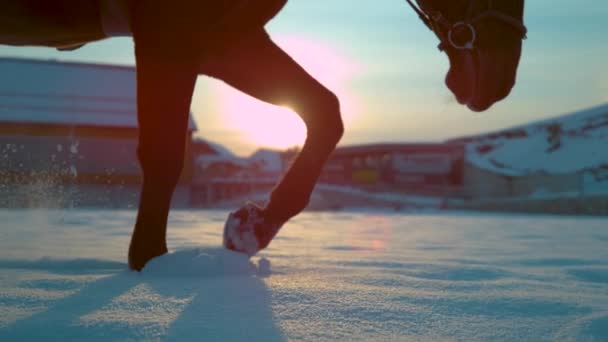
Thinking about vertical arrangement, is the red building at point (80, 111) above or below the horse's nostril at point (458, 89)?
above

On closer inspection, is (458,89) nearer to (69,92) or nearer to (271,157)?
(69,92)

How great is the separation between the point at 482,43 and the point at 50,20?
1313 millimetres

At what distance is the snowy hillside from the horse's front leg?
20.0m

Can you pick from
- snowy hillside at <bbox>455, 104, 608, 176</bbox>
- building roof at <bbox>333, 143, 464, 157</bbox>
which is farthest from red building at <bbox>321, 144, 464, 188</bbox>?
snowy hillside at <bbox>455, 104, 608, 176</bbox>

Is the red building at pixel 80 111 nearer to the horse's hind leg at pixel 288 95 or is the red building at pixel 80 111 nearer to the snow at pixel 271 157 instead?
the horse's hind leg at pixel 288 95

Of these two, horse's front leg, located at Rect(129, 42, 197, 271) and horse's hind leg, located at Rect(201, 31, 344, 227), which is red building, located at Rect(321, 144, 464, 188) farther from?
horse's front leg, located at Rect(129, 42, 197, 271)

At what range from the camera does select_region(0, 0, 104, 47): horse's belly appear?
56.9 inches

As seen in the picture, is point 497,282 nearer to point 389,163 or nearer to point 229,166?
point 389,163

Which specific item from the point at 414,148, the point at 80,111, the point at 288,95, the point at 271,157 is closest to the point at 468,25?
the point at 288,95

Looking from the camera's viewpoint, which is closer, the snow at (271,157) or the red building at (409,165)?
the red building at (409,165)

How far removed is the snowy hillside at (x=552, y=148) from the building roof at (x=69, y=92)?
1571 cm

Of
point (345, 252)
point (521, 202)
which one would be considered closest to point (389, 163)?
point (521, 202)

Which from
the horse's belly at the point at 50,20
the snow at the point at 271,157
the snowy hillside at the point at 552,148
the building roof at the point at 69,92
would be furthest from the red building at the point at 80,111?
the snow at the point at 271,157

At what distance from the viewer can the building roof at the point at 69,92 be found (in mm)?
14203
